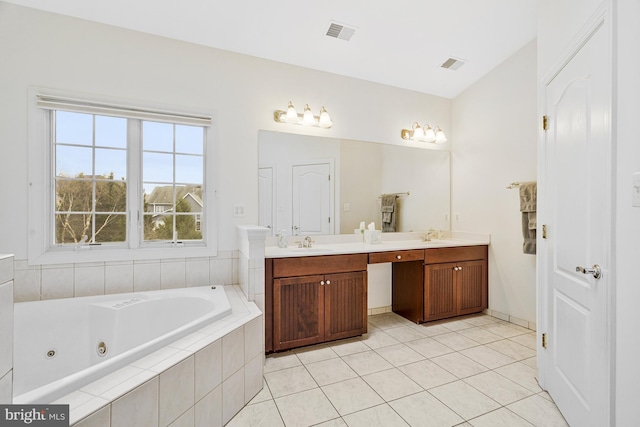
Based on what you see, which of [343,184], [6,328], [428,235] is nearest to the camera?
[6,328]

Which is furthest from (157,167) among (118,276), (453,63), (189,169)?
(453,63)

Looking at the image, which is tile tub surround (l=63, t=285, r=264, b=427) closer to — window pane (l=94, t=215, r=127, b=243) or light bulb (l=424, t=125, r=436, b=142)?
window pane (l=94, t=215, r=127, b=243)

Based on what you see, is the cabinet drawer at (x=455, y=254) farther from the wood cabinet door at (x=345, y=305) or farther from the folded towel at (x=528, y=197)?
the wood cabinet door at (x=345, y=305)

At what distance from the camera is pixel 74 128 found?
2.26 meters

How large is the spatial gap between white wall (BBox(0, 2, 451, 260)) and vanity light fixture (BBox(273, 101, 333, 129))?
0.06m

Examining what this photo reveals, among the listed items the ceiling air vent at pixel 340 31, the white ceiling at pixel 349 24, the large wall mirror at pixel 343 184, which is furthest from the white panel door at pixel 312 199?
the ceiling air vent at pixel 340 31

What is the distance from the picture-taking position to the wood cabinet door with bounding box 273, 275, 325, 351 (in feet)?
7.79

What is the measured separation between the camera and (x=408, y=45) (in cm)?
282

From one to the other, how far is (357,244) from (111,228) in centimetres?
212

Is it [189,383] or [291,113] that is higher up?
[291,113]

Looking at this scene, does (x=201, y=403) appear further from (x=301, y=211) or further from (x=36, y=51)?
(x=36, y=51)

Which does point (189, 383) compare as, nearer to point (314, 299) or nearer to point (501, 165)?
point (314, 299)

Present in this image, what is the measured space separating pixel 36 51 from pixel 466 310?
4237mm

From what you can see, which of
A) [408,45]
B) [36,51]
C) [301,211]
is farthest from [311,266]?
[36,51]
